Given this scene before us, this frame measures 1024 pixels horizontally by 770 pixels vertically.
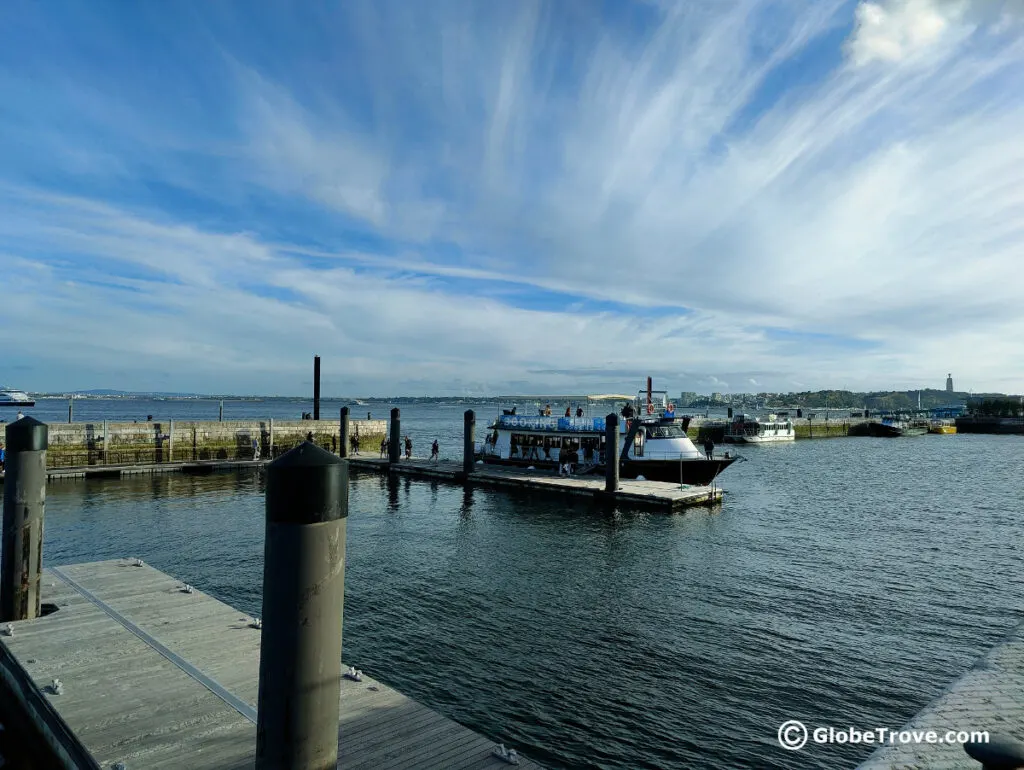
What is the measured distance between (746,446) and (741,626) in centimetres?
7599

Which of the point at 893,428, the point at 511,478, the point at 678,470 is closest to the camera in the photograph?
the point at 678,470

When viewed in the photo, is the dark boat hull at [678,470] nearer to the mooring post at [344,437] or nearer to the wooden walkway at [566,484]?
the wooden walkway at [566,484]

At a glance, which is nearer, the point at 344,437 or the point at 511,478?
the point at 511,478

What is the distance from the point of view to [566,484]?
32875 mm

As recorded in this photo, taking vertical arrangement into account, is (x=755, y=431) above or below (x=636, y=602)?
above

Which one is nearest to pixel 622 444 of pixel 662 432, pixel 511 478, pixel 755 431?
pixel 662 432

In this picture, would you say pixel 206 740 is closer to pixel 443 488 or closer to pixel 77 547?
pixel 77 547

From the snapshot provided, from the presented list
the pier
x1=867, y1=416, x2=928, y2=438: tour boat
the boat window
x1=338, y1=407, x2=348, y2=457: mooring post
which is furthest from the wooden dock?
x1=867, y1=416, x2=928, y2=438: tour boat

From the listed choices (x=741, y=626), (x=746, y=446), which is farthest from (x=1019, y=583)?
(x=746, y=446)

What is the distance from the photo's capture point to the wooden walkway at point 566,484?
29469 mm

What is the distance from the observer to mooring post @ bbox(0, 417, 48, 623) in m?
9.74

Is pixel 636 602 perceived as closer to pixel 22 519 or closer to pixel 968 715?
pixel 968 715

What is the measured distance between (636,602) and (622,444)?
20.7 meters

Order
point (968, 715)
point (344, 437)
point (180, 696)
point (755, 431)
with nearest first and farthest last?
point (180, 696), point (968, 715), point (344, 437), point (755, 431)
